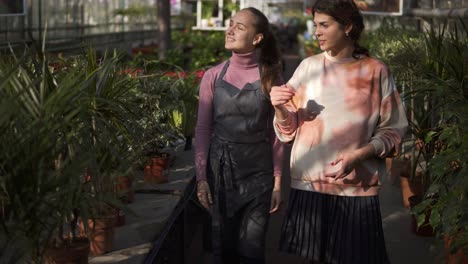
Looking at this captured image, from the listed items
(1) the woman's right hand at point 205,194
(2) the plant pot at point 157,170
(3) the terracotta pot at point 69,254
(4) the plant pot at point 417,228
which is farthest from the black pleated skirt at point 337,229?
(4) the plant pot at point 417,228

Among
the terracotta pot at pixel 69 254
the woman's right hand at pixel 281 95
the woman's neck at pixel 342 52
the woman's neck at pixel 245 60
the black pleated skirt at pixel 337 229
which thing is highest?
the woman's neck at pixel 342 52

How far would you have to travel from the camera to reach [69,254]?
3.27 meters

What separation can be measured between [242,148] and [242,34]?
495 millimetres

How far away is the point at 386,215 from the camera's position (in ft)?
21.4

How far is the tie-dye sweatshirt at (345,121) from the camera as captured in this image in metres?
3.27

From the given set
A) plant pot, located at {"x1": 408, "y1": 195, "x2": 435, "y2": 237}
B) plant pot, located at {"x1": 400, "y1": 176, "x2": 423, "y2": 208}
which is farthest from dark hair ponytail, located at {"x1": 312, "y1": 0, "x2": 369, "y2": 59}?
plant pot, located at {"x1": 400, "y1": 176, "x2": 423, "y2": 208}

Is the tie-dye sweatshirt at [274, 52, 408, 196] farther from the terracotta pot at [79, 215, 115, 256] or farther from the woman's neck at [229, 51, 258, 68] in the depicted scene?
the terracotta pot at [79, 215, 115, 256]

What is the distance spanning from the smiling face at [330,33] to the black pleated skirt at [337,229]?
1.88 feet

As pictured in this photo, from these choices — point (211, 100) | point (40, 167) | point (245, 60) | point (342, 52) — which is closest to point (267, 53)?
point (245, 60)

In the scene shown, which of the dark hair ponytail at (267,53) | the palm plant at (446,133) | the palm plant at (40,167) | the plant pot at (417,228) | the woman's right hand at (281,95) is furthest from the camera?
the plant pot at (417,228)

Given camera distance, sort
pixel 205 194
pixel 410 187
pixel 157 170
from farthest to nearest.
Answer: pixel 410 187
pixel 157 170
pixel 205 194

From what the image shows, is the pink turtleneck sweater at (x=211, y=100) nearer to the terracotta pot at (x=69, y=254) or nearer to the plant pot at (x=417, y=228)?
the terracotta pot at (x=69, y=254)

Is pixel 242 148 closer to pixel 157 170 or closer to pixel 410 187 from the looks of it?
pixel 157 170

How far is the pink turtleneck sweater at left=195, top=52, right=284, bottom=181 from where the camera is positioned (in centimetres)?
376
